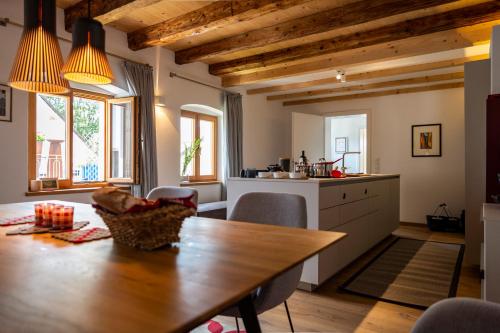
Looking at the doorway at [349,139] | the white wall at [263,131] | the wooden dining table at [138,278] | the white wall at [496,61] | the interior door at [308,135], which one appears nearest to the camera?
the wooden dining table at [138,278]

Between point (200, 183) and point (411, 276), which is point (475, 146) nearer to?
point (411, 276)

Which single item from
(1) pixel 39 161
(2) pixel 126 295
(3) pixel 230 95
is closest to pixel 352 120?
(3) pixel 230 95

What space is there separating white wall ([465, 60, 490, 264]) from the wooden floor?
1.82 ft

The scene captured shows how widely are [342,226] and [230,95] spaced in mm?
3156

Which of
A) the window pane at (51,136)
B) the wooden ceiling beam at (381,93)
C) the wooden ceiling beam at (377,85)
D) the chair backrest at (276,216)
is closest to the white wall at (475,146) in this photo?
the wooden ceiling beam at (377,85)

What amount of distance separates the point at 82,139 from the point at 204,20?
192cm

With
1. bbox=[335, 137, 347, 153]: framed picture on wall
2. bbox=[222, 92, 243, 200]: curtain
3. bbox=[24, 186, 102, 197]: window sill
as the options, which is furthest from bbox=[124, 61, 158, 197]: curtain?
bbox=[335, 137, 347, 153]: framed picture on wall

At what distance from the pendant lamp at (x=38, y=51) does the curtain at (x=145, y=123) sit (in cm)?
232

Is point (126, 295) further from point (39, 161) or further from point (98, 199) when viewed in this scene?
point (39, 161)

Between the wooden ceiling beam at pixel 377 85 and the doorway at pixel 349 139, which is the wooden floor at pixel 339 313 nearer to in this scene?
the wooden ceiling beam at pixel 377 85

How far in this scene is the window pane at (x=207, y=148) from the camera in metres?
5.47

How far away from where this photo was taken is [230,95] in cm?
548

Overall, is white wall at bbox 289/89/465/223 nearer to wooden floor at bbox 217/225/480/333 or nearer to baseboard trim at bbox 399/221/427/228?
baseboard trim at bbox 399/221/427/228

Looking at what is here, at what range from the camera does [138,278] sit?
0.74m
